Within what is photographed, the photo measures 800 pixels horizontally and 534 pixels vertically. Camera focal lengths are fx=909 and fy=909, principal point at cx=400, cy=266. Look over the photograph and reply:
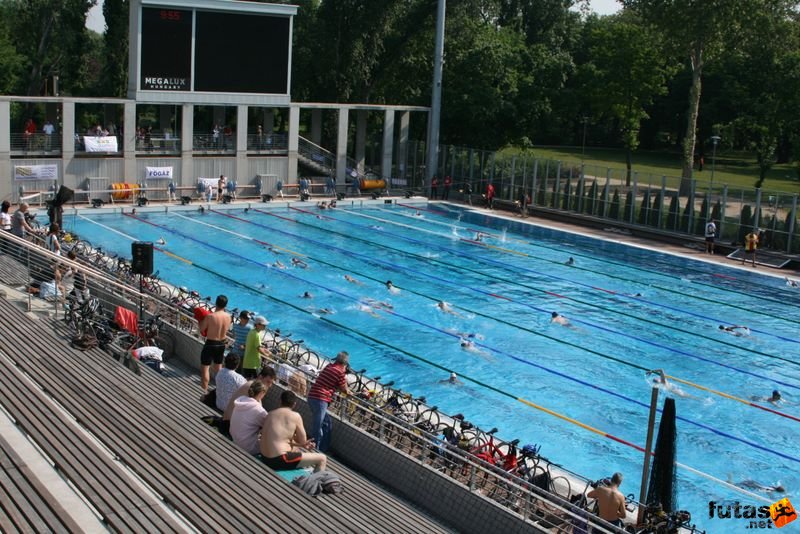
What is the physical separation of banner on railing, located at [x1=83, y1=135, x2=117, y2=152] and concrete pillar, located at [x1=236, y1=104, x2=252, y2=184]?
4.96m

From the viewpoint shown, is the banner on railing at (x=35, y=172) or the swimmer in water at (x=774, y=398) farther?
the banner on railing at (x=35, y=172)

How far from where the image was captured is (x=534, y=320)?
21.7 m

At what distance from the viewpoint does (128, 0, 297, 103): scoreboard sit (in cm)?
3291

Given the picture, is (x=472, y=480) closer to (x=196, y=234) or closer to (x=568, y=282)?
(x=568, y=282)

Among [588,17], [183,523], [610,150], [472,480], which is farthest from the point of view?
[588,17]

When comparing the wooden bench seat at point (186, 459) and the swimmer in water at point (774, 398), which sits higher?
the wooden bench seat at point (186, 459)

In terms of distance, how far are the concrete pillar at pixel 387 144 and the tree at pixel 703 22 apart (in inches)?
469

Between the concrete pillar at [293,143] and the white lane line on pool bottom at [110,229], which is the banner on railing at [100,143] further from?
the concrete pillar at [293,143]

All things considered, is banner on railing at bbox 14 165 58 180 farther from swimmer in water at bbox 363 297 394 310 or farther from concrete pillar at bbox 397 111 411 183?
concrete pillar at bbox 397 111 411 183

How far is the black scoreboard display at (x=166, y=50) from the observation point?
3288cm

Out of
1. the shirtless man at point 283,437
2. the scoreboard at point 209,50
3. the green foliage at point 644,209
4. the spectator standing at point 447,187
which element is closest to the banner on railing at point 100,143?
the scoreboard at point 209,50

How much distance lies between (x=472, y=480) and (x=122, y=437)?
149 inches

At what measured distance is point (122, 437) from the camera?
8.79m

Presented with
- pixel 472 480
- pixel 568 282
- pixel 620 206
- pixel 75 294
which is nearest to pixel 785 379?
pixel 568 282
